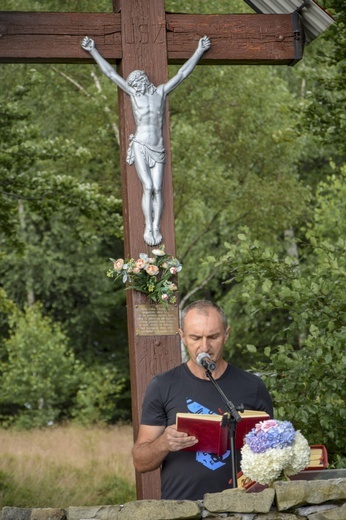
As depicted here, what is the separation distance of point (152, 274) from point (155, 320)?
30 centimetres

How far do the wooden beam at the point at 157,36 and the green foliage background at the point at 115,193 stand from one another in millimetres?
2646

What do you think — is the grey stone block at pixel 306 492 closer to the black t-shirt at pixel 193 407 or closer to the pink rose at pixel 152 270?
the black t-shirt at pixel 193 407

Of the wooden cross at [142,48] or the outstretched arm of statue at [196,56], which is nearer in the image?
the wooden cross at [142,48]

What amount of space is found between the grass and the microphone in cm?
754

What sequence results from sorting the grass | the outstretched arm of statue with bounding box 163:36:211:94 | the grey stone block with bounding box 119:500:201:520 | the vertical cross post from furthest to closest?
the grass < the outstretched arm of statue with bounding box 163:36:211:94 < the vertical cross post < the grey stone block with bounding box 119:500:201:520

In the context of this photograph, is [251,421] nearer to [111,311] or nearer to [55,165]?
[55,165]

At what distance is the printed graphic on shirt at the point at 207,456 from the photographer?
198 inches

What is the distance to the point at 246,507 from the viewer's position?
4410 millimetres

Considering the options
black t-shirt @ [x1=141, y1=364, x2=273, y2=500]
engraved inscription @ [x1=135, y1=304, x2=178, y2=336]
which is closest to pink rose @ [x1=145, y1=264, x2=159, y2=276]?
engraved inscription @ [x1=135, y1=304, x2=178, y2=336]

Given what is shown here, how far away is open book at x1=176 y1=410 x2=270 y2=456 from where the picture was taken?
469 cm

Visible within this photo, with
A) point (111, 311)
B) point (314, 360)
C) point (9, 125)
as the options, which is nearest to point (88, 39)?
point (314, 360)

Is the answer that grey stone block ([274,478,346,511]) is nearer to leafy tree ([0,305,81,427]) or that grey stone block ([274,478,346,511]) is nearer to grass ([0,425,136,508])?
grass ([0,425,136,508])

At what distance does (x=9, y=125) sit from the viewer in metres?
14.0

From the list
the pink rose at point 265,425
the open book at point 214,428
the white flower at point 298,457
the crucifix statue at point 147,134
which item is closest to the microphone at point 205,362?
the open book at point 214,428
